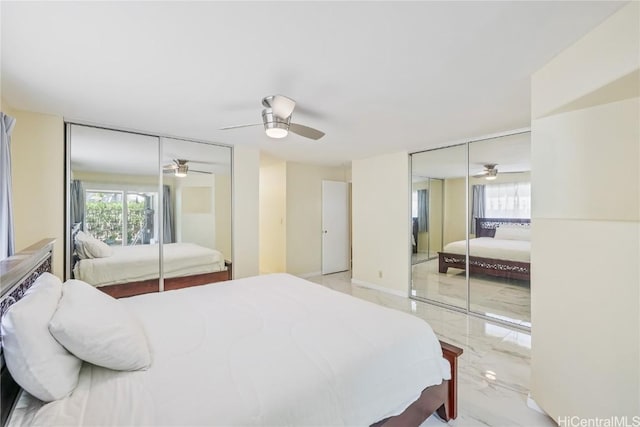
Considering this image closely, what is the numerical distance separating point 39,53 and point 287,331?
2.23 m

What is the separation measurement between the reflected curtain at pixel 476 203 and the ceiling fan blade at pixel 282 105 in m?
2.72

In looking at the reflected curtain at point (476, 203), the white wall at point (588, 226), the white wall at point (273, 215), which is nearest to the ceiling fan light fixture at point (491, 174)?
the reflected curtain at point (476, 203)

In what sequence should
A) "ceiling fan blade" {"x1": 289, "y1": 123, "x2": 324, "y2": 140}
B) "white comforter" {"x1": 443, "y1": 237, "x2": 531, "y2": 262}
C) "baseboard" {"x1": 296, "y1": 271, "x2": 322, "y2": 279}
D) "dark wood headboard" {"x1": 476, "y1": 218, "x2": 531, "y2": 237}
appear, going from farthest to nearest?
"baseboard" {"x1": 296, "y1": 271, "x2": 322, "y2": 279}, "white comforter" {"x1": 443, "y1": 237, "x2": 531, "y2": 262}, "dark wood headboard" {"x1": 476, "y1": 218, "x2": 531, "y2": 237}, "ceiling fan blade" {"x1": 289, "y1": 123, "x2": 324, "y2": 140}

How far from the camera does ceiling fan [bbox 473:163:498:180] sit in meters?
3.49

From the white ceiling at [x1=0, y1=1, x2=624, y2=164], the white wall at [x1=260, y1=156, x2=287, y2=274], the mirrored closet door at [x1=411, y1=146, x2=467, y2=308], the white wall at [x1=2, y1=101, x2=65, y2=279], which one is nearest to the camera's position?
the white ceiling at [x1=0, y1=1, x2=624, y2=164]

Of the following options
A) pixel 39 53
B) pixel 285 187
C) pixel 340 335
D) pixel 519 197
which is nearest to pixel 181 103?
pixel 39 53

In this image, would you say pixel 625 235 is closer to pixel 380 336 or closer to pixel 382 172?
pixel 380 336

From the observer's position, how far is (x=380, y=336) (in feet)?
5.15

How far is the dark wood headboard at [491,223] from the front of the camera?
10.6 ft

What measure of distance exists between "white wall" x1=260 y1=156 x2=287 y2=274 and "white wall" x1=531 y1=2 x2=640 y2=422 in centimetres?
417

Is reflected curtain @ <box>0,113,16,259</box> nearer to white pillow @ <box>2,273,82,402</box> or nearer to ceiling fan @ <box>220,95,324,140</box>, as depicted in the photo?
white pillow @ <box>2,273,82,402</box>

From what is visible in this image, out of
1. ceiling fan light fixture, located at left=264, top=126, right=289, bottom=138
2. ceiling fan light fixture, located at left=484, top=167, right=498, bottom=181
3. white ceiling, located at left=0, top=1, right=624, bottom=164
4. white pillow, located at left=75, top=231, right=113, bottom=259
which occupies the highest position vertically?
white ceiling, located at left=0, top=1, right=624, bottom=164

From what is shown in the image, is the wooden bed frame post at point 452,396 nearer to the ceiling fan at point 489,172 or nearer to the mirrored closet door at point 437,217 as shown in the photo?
the mirrored closet door at point 437,217

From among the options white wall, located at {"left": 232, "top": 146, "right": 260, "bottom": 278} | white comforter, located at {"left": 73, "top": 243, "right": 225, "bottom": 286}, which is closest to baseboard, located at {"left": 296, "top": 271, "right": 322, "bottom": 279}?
white wall, located at {"left": 232, "top": 146, "right": 260, "bottom": 278}
